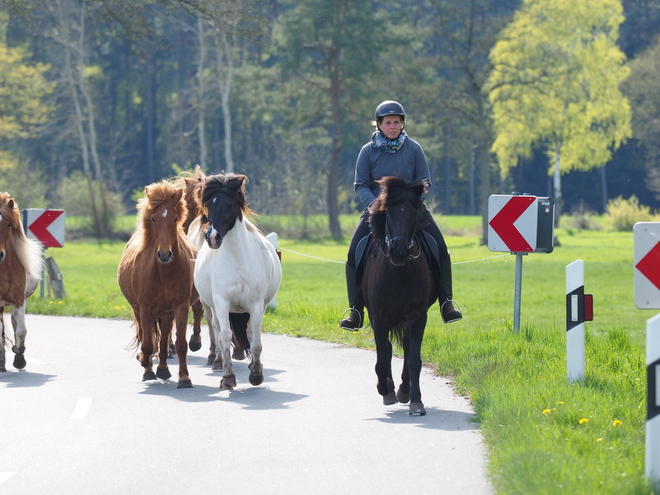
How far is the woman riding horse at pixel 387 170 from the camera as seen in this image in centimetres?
1016

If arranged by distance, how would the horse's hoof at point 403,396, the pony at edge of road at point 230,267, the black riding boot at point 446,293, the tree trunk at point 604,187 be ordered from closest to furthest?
the horse's hoof at point 403,396 → the black riding boot at point 446,293 → the pony at edge of road at point 230,267 → the tree trunk at point 604,187

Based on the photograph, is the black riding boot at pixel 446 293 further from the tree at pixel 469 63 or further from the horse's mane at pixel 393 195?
the tree at pixel 469 63

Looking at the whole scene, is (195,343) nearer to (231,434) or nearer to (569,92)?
(231,434)

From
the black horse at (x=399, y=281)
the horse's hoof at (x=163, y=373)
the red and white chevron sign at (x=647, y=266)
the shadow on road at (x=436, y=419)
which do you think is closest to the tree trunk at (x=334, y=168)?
the horse's hoof at (x=163, y=373)

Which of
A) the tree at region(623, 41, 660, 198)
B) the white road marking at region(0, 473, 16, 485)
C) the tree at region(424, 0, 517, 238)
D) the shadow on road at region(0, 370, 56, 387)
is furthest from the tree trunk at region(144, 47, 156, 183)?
the white road marking at region(0, 473, 16, 485)

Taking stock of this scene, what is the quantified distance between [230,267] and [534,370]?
10.1 ft

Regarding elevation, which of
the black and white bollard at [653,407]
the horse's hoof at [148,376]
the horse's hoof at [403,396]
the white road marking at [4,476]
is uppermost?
the black and white bollard at [653,407]

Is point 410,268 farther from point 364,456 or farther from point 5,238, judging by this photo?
point 5,238

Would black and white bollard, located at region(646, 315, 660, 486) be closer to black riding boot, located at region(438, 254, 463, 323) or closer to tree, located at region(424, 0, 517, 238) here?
black riding boot, located at region(438, 254, 463, 323)

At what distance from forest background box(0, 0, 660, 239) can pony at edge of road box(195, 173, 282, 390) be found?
14172 mm

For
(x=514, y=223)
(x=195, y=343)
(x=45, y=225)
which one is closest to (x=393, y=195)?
(x=514, y=223)

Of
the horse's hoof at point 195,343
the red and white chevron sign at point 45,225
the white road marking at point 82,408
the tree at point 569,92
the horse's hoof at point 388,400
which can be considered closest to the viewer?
the white road marking at point 82,408

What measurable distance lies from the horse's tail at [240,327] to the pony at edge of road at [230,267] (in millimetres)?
172

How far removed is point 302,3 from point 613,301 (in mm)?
32581
